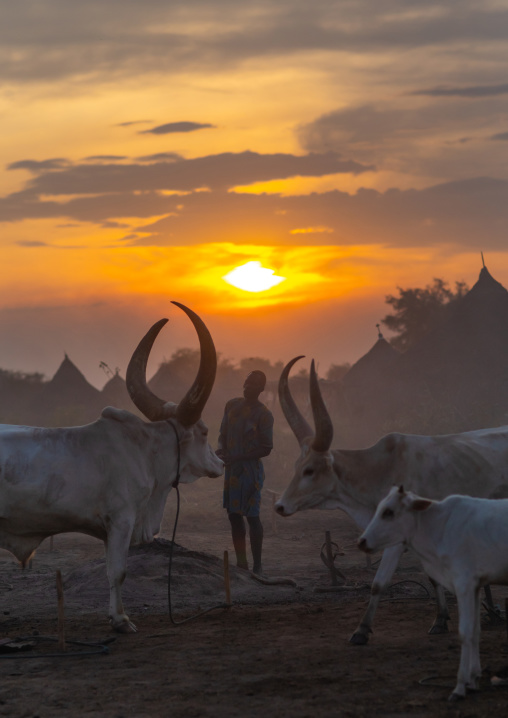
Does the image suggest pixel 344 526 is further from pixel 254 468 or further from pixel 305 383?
pixel 305 383

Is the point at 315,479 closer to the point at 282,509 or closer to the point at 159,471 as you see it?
the point at 282,509

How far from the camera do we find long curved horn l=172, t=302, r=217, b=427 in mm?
7105

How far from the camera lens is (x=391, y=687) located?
4766 mm

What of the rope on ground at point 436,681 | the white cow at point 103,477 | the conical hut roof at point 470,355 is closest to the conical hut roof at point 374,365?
the conical hut roof at point 470,355

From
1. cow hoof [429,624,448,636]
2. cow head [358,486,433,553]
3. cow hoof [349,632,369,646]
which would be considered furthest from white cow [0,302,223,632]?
cow head [358,486,433,553]

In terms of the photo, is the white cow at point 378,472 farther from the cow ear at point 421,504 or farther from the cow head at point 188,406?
the cow ear at point 421,504

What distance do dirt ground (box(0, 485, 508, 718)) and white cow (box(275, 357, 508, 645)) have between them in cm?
89

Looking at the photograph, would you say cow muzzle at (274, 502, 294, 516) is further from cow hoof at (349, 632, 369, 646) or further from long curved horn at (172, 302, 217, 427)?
cow hoof at (349, 632, 369, 646)

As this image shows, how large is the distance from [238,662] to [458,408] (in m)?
21.0

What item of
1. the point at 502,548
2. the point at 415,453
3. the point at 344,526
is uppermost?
the point at 415,453

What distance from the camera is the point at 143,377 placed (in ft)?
24.6

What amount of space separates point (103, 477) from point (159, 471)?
2.11 feet

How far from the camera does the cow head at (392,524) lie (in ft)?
17.0

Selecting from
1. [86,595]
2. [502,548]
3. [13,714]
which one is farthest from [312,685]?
[86,595]
